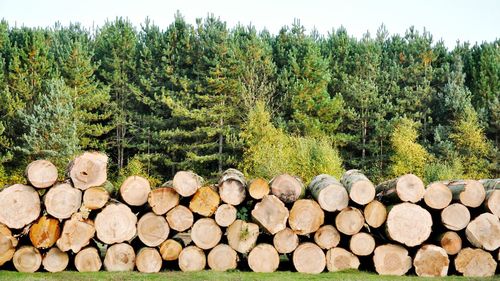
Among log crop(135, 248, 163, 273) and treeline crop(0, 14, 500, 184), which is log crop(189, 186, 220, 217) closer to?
log crop(135, 248, 163, 273)

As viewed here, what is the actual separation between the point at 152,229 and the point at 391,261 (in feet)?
15.0

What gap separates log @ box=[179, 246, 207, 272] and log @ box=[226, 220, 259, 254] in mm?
647

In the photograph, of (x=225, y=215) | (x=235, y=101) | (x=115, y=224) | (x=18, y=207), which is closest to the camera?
(x=18, y=207)

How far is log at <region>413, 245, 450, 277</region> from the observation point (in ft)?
35.8

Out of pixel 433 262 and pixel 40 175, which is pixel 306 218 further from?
pixel 40 175

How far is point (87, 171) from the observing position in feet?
35.8

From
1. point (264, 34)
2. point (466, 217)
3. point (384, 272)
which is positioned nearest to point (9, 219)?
point (384, 272)

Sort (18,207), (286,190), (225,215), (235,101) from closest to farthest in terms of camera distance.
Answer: (18,207), (225,215), (286,190), (235,101)

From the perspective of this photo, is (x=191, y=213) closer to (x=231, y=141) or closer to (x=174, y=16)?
(x=231, y=141)

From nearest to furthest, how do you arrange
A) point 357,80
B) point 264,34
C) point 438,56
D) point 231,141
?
1. point 231,141
2. point 357,80
3. point 438,56
4. point 264,34

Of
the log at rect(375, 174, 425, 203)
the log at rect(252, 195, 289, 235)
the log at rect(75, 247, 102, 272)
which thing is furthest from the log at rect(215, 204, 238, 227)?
the log at rect(375, 174, 425, 203)

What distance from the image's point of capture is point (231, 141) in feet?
118

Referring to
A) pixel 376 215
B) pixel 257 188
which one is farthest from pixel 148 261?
pixel 376 215

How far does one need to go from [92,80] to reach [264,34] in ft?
50.1
